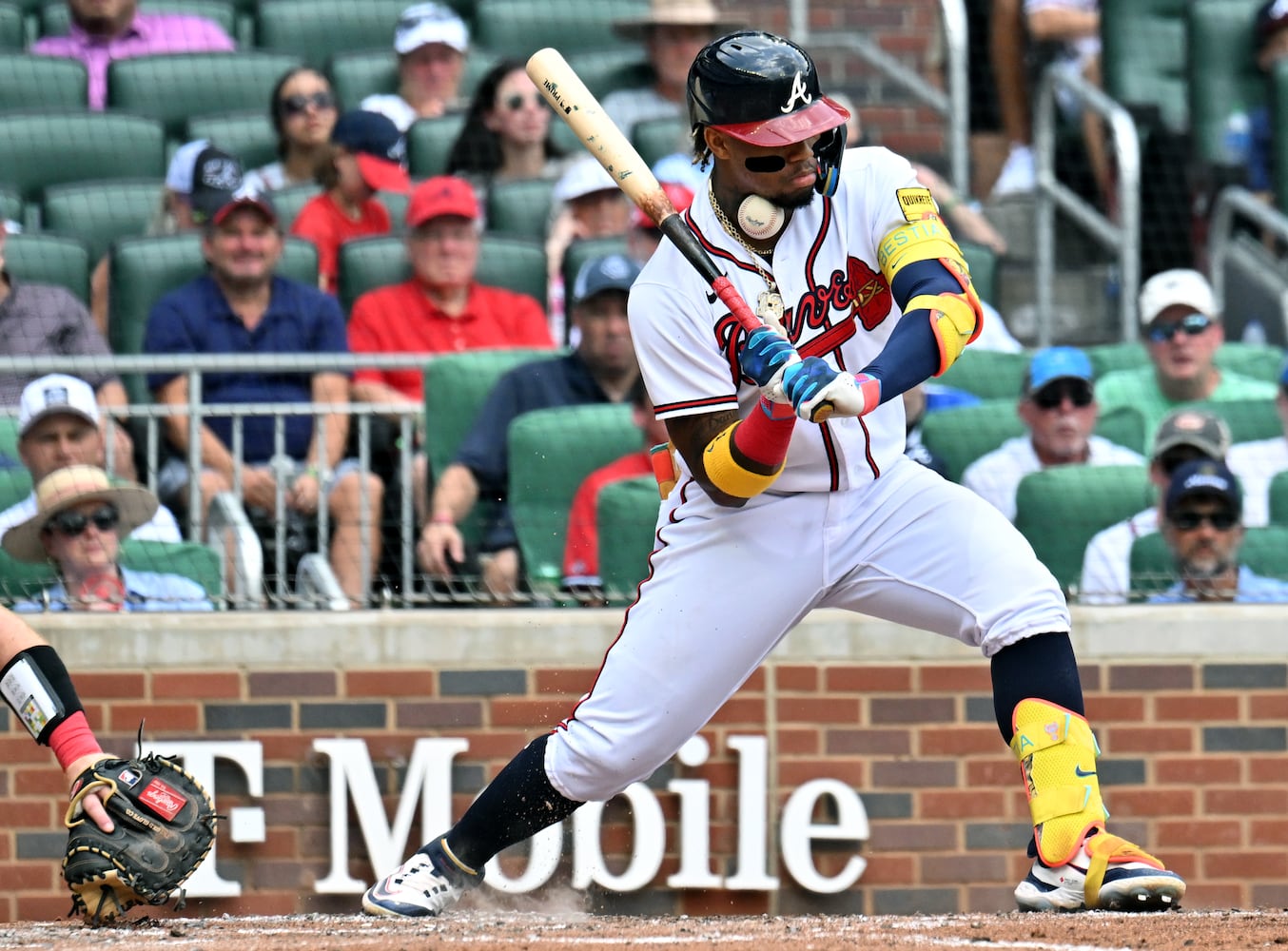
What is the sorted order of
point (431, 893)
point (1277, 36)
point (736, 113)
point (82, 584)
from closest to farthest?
point (736, 113)
point (431, 893)
point (82, 584)
point (1277, 36)

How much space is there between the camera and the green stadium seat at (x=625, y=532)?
5.03 metres

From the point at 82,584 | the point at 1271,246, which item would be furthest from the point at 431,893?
the point at 1271,246

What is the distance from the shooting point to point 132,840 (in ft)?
12.7

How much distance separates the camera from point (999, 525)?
367 cm

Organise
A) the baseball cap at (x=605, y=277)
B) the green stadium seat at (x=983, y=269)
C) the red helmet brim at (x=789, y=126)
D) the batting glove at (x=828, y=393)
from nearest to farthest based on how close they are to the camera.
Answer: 1. the batting glove at (x=828, y=393)
2. the red helmet brim at (x=789, y=126)
3. the baseball cap at (x=605, y=277)
4. the green stadium seat at (x=983, y=269)

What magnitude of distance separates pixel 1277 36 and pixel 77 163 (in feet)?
13.6

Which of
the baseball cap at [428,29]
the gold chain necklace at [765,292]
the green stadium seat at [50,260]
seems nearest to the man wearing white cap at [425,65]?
the baseball cap at [428,29]

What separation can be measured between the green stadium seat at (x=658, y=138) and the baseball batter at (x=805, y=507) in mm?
3002

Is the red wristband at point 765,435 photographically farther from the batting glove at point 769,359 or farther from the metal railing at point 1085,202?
the metal railing at point 1085,202

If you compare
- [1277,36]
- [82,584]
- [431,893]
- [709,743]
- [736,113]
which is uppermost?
[1277,36]

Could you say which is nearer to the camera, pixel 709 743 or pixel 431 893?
pixel 431 893

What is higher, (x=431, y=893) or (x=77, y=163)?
(x=77, y=163)

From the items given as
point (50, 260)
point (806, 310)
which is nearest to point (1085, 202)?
point (50, 260)

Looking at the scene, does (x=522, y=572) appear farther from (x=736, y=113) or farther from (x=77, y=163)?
(x=77, y=163)
